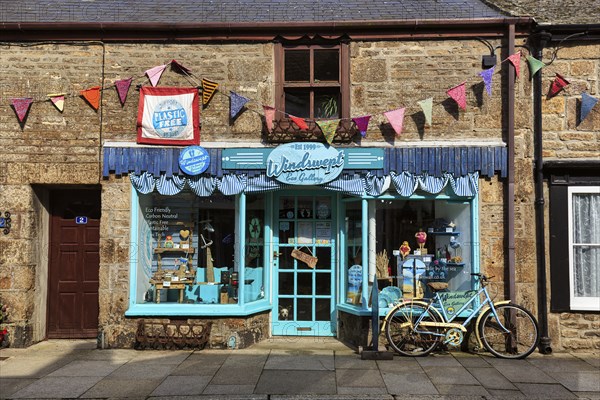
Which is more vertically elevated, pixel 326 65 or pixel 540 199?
pixel 326 65

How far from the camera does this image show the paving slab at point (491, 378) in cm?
614

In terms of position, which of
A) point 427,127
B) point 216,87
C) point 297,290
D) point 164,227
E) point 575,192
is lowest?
point 297,290

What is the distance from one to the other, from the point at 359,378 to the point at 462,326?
1831 mm

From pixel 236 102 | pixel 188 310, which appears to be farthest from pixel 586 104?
pixel 188 310

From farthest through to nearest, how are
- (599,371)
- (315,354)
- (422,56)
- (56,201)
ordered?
(56,201) < (422,56) < (315,354) < (599,371)

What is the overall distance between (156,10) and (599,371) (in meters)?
8.22

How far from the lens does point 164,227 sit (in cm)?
841

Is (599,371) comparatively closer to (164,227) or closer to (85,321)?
(164,227)

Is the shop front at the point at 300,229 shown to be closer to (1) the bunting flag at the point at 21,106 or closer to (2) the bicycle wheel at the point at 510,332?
(2) the bicycle wheel at the point at 510,332

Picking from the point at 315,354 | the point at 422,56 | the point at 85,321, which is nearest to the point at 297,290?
the point at 315,354

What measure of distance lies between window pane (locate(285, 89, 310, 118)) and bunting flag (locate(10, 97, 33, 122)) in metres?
3.84

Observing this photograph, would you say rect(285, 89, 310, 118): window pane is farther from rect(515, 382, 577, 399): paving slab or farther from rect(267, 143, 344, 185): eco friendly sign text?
rect(515, 382, 577, 399): paving slab

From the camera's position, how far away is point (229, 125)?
26.7 ft

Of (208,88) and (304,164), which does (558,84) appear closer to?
(304,164)
